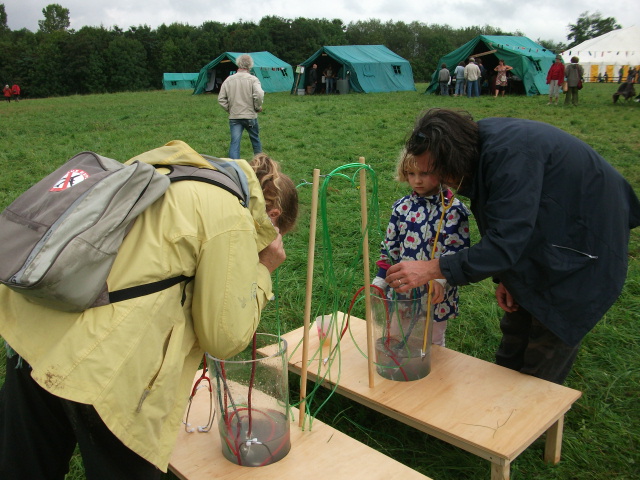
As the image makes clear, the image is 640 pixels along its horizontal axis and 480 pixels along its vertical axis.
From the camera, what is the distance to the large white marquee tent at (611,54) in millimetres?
32688

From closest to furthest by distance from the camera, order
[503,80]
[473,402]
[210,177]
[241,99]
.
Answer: [210,177], [473,402], [241,99], [503,80]

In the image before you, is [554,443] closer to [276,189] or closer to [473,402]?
[473,402]

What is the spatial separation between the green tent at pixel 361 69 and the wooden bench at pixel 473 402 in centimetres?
2020

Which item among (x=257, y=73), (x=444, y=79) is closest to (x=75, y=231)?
(x=444, y=79)

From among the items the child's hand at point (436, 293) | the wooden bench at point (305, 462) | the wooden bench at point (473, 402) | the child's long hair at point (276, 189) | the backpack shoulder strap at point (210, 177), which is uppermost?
the backpack shoulder strap at point (210, 177)

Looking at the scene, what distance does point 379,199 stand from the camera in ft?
19.8

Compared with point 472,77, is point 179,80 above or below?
above

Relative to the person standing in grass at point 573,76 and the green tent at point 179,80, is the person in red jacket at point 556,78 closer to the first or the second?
the person standing in grass at point 573,76

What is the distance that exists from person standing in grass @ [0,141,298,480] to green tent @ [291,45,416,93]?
69.1 feet

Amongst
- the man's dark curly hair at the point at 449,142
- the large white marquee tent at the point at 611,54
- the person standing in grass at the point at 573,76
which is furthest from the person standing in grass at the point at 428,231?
the large white marquee tent at the point at 611,54

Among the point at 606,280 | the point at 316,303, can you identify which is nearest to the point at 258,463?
the point at 606,280

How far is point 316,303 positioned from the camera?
13.1 feet

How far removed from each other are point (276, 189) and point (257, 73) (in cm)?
2400

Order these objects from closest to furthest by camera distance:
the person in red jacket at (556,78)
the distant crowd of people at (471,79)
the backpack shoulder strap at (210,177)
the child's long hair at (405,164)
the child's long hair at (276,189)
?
the backpack shoulder strap at (210,177) < the child's long hair at (276,189) < the child's long hair at (405,164) < the person in red jacket at (556,78) < the distant crowd of people at (471,79)
